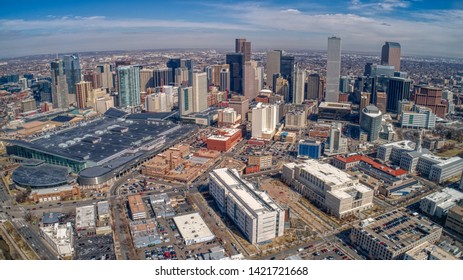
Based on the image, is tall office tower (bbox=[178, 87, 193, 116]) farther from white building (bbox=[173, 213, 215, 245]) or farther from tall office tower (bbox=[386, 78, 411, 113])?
tall office tower (bbox=[386, 78, 411, 113])

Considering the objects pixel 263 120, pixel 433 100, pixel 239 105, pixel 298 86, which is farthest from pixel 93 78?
pixel 433 100

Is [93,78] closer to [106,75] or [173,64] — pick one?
[106,75]

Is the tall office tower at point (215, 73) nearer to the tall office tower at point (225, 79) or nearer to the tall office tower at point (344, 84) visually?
the tall office tower at point (225, 79)

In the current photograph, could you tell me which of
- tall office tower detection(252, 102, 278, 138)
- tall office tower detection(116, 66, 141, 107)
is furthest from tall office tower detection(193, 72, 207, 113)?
tall office tower detection(252, 102, 278, 138)

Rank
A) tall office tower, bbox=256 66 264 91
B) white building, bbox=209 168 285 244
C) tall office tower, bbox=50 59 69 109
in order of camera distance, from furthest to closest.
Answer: tall office tower, bbox=256 66 264 91, tall office tower, bbox=50 59 69 109, white building, bbox=209 168 285 244

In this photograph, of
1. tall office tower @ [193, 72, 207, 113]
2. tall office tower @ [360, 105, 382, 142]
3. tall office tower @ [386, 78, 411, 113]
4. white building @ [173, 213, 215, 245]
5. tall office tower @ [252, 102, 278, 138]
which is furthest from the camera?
→ tall office tower @ [386, 78, 411, 113]

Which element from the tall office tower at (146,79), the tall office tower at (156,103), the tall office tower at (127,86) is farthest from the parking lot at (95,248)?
the tall office tower at (146,79)
